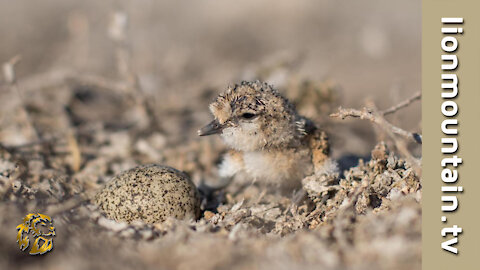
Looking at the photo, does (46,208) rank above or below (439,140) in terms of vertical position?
below

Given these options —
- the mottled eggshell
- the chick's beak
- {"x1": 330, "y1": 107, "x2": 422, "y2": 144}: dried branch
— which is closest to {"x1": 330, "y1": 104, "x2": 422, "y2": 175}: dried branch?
{"x1": 330, "y1": 107, "x2": 422, "y2": 144}: dried branch

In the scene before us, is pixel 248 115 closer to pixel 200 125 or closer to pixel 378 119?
pixel 378 119

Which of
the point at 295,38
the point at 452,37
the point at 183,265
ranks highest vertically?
the point at 295,38

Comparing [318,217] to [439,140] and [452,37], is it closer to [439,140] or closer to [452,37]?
[439,140]

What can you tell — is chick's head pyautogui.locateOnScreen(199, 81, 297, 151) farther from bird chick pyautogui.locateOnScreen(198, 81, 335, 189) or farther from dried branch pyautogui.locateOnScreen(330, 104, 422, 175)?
dried branch pyautogui.locateOnScreen(330, 104, 422, 175)

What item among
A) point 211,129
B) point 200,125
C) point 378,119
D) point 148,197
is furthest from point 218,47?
point 378,119

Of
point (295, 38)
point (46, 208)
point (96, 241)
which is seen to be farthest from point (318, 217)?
point (295, 38)

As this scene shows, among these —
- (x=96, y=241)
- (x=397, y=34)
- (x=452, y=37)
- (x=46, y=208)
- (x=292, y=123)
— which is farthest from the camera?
(x=397, y=34)
